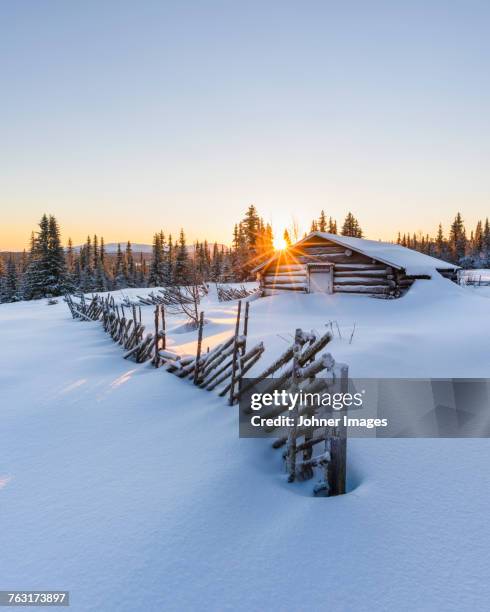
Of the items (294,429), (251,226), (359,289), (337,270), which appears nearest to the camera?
(294,429)

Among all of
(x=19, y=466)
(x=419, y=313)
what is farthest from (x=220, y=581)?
(x=419, y=313)

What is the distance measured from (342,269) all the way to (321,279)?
1.24m

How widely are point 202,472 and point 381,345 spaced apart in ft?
15.5

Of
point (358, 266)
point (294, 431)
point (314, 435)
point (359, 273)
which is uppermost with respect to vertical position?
point (358, 266)

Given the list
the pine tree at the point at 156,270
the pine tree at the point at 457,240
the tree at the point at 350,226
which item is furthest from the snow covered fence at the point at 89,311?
the pine tree at the point at 457,240

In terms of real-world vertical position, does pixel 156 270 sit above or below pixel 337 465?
above

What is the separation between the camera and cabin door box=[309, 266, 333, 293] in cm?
1817

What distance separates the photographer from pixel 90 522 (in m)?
3.20

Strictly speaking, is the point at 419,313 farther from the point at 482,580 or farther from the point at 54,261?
the point at 54,261

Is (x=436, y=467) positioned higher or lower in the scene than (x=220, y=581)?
higher

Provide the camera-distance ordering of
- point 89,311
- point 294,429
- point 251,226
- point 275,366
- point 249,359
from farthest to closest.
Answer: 1. point 251,226
2. point 89,311
3. point 249,359
4. point 275,366
5. point 294,429

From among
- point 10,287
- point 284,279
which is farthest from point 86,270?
point 284,279

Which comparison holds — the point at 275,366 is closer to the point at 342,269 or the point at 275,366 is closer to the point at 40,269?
the point at 342,269

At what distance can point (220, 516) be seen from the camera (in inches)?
127
